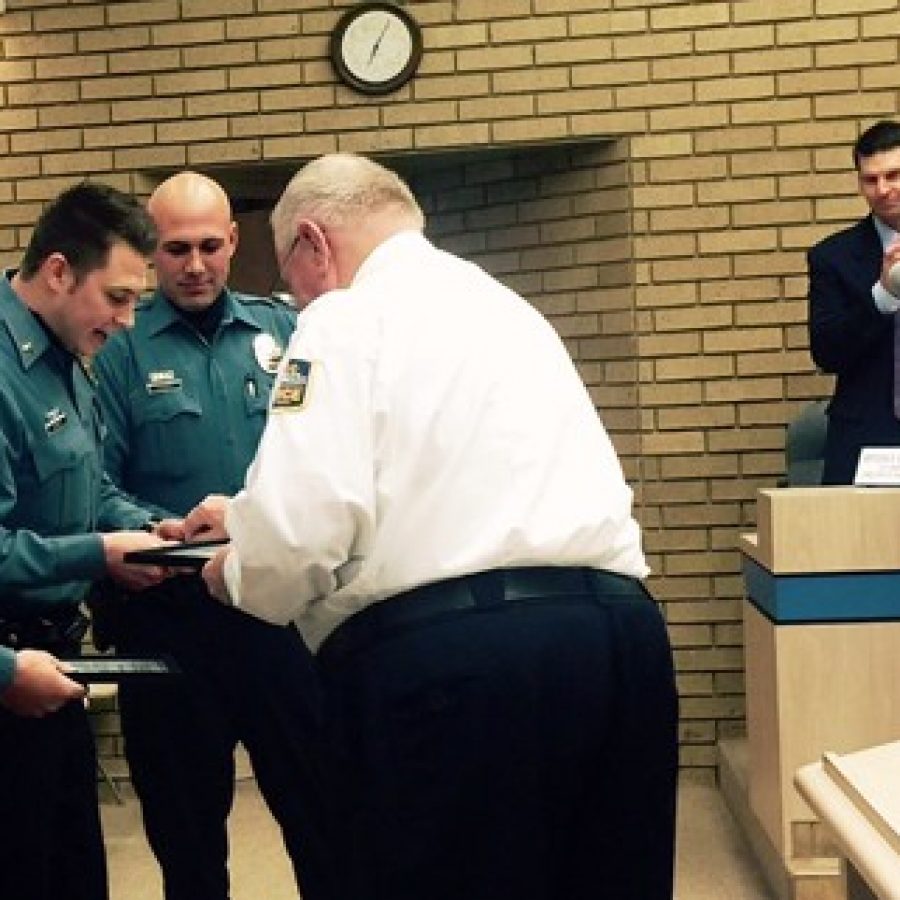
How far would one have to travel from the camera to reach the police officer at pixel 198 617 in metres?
3.18

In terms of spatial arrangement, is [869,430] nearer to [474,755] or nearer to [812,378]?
[812,378]

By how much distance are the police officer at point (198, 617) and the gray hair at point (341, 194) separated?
1.06 meters

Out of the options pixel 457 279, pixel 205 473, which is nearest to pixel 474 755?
pixel 457 279

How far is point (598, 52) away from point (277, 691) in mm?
2791

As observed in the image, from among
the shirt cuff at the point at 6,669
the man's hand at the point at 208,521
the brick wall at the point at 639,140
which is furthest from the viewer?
the brick wall at the point at 639,140

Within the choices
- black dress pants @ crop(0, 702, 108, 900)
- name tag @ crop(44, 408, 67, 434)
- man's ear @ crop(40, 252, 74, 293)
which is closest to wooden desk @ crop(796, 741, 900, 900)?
black dress pants @ crop(0, 702, 108, 900)

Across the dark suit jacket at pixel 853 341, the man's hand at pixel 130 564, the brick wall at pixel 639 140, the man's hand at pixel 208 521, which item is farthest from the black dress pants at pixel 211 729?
the brick wall at pixel 639 140

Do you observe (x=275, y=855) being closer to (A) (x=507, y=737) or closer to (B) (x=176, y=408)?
(B) (x=176, y=408)

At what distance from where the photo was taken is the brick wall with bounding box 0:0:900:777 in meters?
5.07

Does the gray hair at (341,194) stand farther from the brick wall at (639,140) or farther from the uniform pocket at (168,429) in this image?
the brick wall at (639,140)

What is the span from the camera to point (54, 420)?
8.82ft

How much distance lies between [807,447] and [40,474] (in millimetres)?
2796

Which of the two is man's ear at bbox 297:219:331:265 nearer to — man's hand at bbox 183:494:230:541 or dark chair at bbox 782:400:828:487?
man's hand at bbox 183:494:230:541

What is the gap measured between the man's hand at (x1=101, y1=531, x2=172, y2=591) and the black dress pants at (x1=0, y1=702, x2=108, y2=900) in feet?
0.83
